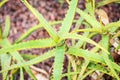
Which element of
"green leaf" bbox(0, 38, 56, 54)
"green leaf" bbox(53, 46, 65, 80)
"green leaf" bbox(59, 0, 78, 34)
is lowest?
"green leaf" bbox(53, 46, 65, 80)

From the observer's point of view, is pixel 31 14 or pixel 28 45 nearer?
pixel 28 45

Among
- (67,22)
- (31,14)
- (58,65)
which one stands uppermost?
(31,14)

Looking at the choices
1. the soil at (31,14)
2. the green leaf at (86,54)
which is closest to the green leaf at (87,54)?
Answer: the green leaf at (86,54)

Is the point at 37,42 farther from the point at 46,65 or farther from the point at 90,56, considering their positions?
the point at 46,65

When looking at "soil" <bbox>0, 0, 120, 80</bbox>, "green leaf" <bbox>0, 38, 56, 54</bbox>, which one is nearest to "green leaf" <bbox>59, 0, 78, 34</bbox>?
"green leaf" <bbox>0, 38, 56, 54</bbox>

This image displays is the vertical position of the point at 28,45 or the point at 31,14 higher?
the point at 31,14

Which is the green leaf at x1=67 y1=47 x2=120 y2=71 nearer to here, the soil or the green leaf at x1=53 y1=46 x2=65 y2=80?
the green leaf at x1=53 y1=46 x2=65 y2=80

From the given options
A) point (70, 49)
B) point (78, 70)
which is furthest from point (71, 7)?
point (78, 70)

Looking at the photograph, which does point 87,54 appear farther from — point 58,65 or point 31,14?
point 31,14

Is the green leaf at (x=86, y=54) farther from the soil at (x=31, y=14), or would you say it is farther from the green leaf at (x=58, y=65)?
the soil at (x=31, y=14)

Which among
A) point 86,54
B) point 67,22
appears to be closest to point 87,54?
point 86,54

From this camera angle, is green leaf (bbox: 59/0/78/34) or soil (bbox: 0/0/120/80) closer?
green leaf (bbox: 59/0/78/34)
